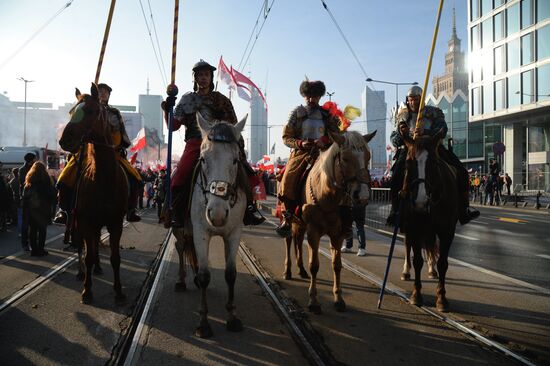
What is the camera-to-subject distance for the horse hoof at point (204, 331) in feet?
15.7

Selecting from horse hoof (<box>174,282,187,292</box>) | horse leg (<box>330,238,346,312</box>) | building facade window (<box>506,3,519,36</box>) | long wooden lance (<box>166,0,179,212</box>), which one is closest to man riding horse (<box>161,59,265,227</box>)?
long wooden lance (<box>166,0,179,212</box>)

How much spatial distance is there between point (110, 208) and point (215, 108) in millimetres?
2155

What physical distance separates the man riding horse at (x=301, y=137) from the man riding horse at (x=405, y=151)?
1137 mm

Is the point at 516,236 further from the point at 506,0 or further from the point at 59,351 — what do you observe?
the point at 506,0

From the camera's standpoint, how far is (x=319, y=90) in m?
7.44

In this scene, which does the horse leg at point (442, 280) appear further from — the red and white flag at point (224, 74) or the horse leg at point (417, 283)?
the red and white flag at point (224, 74)

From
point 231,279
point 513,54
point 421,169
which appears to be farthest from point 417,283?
point 513,54

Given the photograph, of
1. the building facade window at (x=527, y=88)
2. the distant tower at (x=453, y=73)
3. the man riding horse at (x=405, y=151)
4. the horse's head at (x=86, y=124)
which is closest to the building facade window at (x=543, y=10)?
the building facade window at (x=527, y=88)

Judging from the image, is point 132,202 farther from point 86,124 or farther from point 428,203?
point 428,203

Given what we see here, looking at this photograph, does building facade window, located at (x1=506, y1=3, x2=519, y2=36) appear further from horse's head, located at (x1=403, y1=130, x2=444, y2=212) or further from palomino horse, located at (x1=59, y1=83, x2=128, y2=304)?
palomino horse, located at (x1=59, y1=83, x2=128, y2=304)

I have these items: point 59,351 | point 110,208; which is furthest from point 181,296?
point 59,351

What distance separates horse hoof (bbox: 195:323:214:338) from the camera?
15.7ft

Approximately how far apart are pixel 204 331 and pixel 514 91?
4488 cm

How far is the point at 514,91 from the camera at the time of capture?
135 feet
